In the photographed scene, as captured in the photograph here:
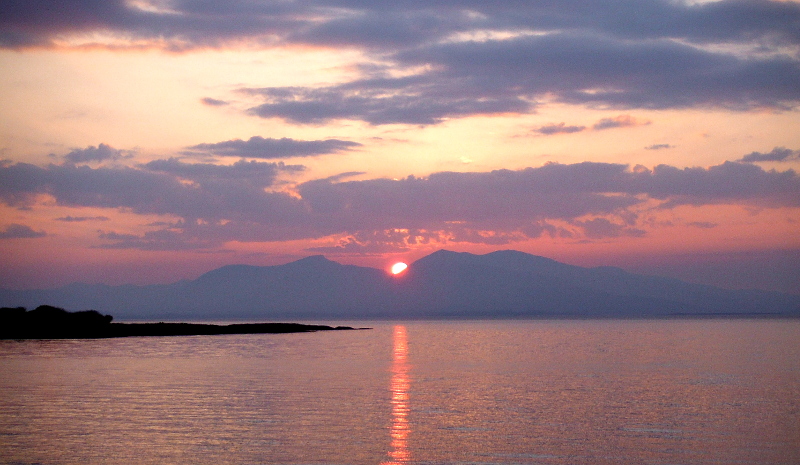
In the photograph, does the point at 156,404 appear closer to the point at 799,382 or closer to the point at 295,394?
the point at 295,394

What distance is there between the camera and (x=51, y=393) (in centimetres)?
3862

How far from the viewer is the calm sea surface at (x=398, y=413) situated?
24500mm

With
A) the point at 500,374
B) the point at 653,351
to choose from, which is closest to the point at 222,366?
the point at 500,374

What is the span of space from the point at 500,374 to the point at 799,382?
1842 cm

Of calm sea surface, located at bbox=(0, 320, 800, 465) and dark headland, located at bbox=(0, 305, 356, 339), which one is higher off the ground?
dark headland, located at bbox=(0, 305, 356, 339)

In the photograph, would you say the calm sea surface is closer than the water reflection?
No

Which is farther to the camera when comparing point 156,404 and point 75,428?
point 156,404

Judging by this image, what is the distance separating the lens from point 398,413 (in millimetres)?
32375

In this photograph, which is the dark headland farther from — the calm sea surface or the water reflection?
the water reflection

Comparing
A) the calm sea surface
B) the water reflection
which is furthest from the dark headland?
the water reflection

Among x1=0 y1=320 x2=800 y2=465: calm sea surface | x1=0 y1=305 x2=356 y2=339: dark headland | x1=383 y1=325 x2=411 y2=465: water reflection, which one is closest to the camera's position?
x1=383 y1=325 x2=411 y2=465: water reflection

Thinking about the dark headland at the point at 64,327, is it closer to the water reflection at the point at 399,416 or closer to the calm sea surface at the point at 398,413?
the calm sea surface at the point at 398,413

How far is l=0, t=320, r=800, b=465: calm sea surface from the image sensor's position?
80.4ft

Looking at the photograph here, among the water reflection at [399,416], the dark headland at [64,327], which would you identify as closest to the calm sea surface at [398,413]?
the water reflection at [399,416]
